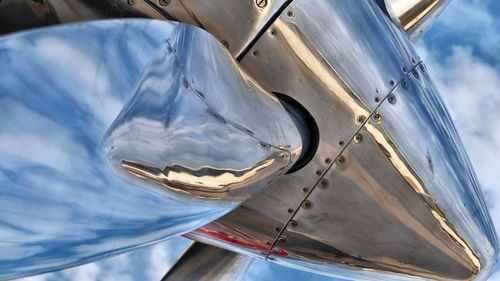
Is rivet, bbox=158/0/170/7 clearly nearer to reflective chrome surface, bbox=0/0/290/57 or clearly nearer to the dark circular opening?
reflective chrome surface, bbox=0/0/290/57

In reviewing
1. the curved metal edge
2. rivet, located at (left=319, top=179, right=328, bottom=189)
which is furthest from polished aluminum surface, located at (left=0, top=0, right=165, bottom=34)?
the curved metal edge

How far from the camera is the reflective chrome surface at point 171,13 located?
4.13m

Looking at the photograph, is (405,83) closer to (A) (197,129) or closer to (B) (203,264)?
(B) (203,264)

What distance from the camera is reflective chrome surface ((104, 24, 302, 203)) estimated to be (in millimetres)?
3143

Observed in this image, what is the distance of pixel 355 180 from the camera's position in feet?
17.9

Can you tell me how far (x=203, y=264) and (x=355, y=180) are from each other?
82.6 inches

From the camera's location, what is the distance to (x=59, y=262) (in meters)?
3.19

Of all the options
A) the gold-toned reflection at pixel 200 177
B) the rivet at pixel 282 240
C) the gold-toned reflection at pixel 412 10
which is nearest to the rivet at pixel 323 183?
the rivet at pixel 282 240

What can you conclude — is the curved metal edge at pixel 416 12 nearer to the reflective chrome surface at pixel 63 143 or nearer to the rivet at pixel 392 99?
the rivet at pixel 392 99

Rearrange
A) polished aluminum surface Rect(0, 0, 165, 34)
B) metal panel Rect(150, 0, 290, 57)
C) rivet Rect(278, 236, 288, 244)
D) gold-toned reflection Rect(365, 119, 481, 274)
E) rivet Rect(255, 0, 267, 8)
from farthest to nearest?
rivet Rect(278, 236, 288, 244) < gold-toned reflection Rect(365, 119, 481, 274) < rivet Rect(255, 0, 267, 8) < metal panel Rect(150, 0, 290, 57) < polished aluminum surface Rect(0, 0, 165, 34)

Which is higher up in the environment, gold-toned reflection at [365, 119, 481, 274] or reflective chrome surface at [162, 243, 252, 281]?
gold-toned reflection at [365, 119, 481, 274]

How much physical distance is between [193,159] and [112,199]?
0.44 m

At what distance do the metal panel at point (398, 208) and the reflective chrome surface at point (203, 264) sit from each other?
53.3 inches

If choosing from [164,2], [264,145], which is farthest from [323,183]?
[164,2]
